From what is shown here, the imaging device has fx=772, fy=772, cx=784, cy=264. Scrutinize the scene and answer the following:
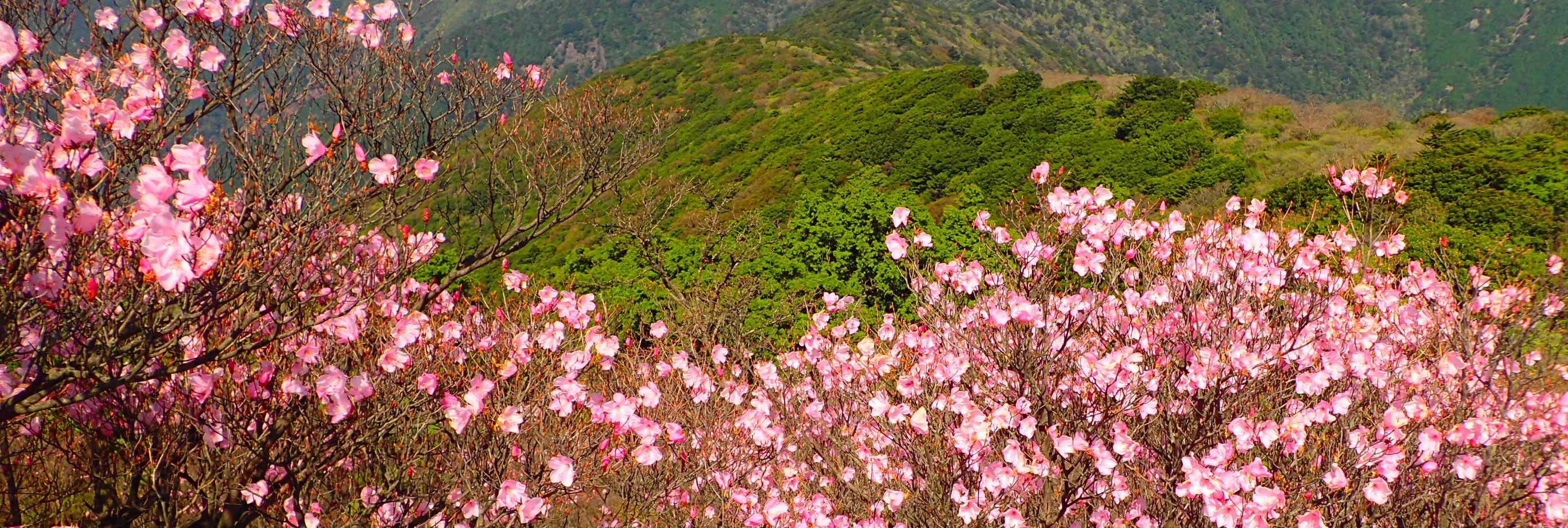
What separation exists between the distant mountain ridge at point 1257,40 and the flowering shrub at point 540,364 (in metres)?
91.5

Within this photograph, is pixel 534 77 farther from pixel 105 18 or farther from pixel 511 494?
pixel 511 494

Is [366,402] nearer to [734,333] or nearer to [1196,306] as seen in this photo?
[1196,306]

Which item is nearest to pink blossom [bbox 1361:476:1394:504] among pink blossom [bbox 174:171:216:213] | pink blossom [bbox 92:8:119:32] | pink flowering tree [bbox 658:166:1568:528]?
pink flowering tree [bbox 658:166:1568:528]

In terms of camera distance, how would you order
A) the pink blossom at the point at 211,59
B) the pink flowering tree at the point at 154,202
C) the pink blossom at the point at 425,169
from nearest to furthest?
the pink flowering tree at the point at 154,202, the pink blossom at the point at 211,59, the pink blossom at the point at 425,169

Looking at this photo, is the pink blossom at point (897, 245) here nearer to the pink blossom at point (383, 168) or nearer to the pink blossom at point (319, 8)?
the pink blossom at point (383, 168)

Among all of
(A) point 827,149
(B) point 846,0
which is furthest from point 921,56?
(A) point 827,149

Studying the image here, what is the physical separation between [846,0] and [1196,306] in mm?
102709

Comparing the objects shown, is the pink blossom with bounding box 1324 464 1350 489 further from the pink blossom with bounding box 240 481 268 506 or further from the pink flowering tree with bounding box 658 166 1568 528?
the pink blossom with bounding box 240 481 268 506

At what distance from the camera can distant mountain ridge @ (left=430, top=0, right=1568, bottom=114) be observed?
12950 centimetres

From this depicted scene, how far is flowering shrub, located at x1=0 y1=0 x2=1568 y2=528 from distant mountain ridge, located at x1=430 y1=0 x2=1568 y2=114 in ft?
300

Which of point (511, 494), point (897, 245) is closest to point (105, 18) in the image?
point (511, 494)

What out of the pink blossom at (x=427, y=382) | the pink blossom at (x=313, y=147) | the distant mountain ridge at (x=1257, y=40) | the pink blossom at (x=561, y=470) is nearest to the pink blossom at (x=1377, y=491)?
the pink blossom at (x=561, y=470)

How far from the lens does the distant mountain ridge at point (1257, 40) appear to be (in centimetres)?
12950

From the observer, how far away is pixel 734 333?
10.5 meters
